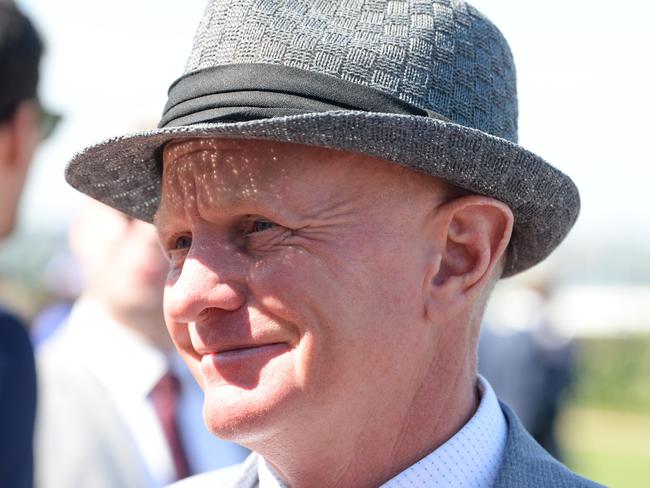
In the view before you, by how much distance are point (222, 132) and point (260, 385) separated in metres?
0.51

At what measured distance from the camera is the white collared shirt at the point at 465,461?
92.7 inches

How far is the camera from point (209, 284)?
2248mm

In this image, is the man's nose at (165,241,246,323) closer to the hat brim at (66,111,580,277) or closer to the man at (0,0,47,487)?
the hat brim at (66,111,580,277)

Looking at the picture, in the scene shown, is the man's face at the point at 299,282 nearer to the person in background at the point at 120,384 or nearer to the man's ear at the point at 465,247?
the man's ear at the point at 465,247

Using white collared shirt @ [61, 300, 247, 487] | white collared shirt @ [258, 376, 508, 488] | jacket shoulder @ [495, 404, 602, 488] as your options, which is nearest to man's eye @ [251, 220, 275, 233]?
white collared shirt @ [258, 376, 508, 488]

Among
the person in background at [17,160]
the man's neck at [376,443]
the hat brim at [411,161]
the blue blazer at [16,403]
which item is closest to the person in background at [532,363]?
the person in background at [17,160]

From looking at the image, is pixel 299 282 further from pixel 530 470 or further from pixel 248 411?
pixel 530 470

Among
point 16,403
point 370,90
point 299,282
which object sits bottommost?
point 16,403

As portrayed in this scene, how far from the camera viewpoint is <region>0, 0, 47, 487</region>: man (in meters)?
3.08

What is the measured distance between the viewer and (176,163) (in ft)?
7.97

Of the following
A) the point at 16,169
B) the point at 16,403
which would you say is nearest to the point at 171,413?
the point at 16,169

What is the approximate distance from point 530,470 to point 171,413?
247 centimetres

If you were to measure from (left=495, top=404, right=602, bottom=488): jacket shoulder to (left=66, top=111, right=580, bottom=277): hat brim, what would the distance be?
48 cm

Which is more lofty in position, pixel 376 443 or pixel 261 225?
pixel 261 225
